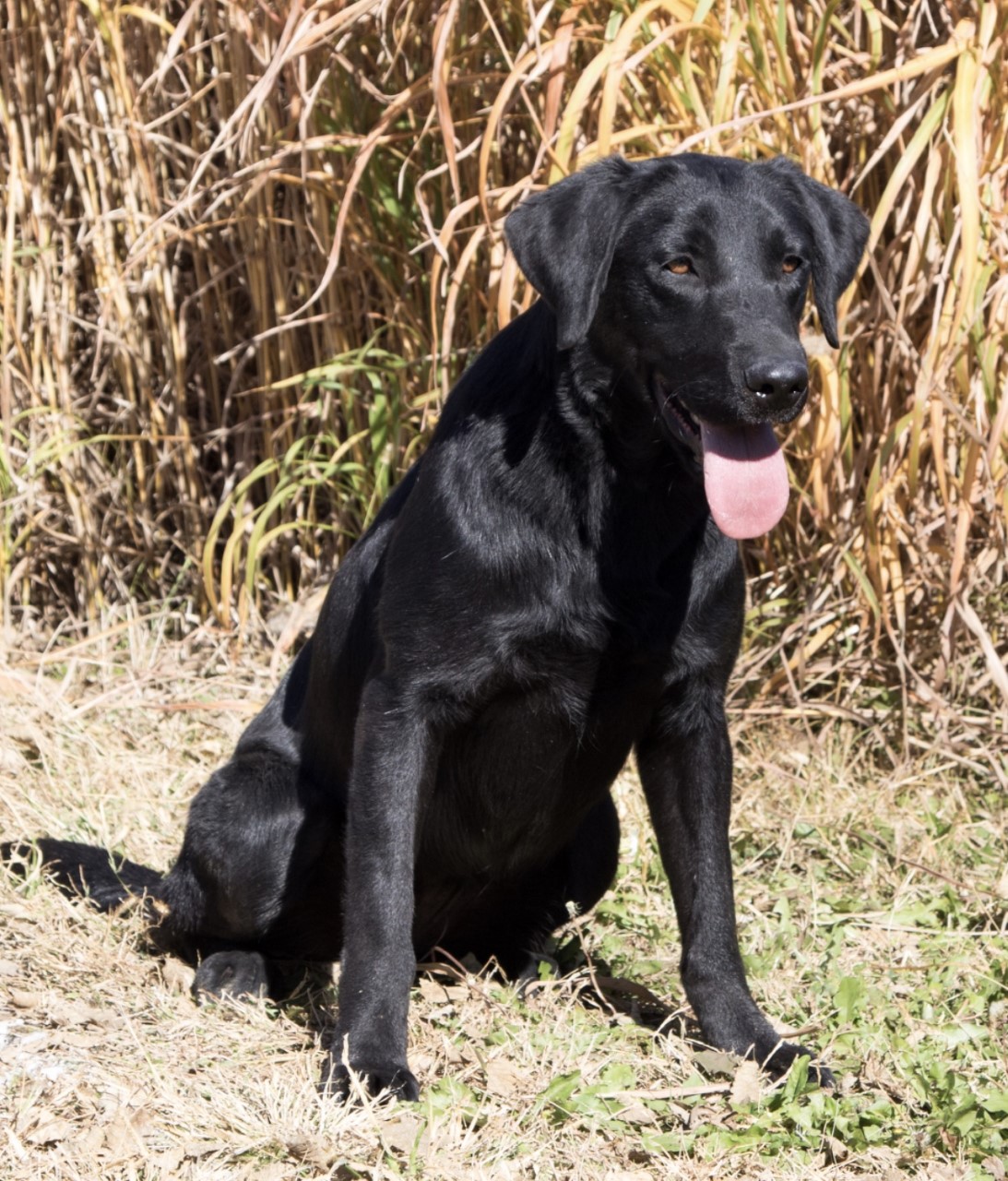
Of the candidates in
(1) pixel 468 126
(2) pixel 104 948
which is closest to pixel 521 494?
(2) pixel 104 948

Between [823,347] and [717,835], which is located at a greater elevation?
[823,347]

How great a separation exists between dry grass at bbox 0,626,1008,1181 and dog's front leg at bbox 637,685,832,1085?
10cm

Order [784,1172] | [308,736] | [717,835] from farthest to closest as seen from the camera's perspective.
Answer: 1. [308,736]
2. [717,835]
3. [784,1172]

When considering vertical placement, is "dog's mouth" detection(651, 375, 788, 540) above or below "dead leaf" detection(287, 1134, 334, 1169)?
above

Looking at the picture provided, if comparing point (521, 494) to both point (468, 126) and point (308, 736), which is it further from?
point (468, 126)

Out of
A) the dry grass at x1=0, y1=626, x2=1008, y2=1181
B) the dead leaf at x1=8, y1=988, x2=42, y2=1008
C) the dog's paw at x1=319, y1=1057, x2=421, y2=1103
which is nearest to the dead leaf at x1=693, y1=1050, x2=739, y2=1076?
the dry grass at x1=0, y1=626, x2=1008, y2=1181

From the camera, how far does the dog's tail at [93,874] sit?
2873mm

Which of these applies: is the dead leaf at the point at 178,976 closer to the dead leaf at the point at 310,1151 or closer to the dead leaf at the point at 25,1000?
the dead leaf at the point at 25,1000

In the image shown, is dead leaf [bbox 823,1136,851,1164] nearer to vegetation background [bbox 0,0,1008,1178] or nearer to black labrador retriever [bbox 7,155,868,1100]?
vegetation background [bbox 0,0,1008,1178]

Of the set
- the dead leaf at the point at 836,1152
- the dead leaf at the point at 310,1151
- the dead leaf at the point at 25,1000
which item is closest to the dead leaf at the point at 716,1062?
the dead leaf at the point at 836,1152

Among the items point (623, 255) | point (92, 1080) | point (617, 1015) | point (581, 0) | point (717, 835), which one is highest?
point (581, 0)

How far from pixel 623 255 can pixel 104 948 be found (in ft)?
4.89

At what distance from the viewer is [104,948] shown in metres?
2.74

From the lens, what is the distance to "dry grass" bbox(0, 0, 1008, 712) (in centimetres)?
327
